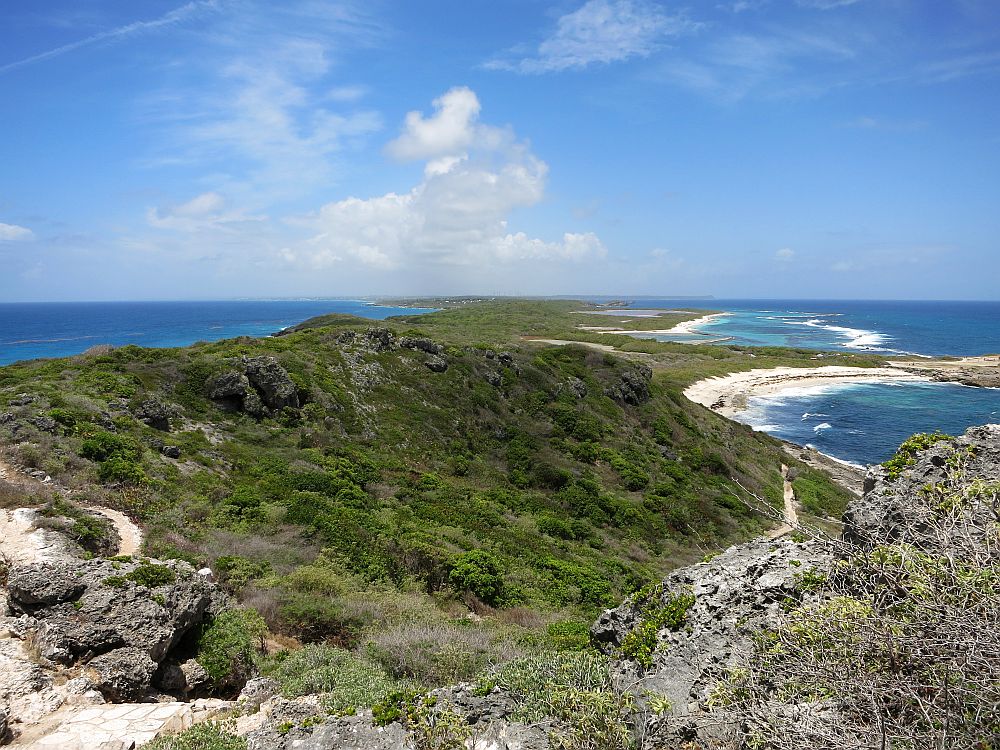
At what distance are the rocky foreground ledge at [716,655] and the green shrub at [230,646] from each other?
1.15 ft

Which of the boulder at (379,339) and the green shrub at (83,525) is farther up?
the boulder at (379,339)

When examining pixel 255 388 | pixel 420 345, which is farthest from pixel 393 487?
pixel 420 345

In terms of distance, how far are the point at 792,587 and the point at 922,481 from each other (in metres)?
2.75

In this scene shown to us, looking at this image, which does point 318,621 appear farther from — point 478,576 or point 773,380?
point 773,380

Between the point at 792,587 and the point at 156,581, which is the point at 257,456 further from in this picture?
the point at 792,587

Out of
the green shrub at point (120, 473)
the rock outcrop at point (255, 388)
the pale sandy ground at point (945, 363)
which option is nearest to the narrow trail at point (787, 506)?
the rock outcrop at point (255, 388)

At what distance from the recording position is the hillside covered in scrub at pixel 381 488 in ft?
35.1

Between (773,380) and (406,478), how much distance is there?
79.6m

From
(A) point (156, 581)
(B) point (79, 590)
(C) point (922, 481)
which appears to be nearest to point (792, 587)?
(C) point (922, 481)

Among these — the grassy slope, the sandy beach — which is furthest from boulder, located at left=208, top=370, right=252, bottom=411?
the sandy beach

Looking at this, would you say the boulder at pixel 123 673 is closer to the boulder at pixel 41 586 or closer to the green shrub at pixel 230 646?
the green shrub at pixel 230 646

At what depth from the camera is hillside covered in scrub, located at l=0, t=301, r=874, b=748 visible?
1069cm

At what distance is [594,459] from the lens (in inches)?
1136

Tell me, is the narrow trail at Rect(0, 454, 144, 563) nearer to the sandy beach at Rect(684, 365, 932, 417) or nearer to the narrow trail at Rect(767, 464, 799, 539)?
the narrow trail at Rect(767, 464, 799, 539)
